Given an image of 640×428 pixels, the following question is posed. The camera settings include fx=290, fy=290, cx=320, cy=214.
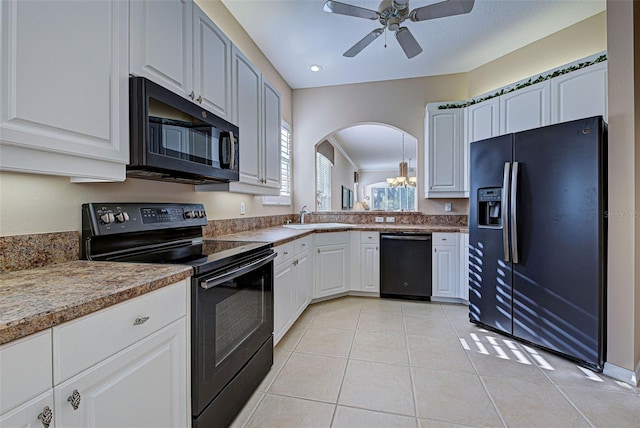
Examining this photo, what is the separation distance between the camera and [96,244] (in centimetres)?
133

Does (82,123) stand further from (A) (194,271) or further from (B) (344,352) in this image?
(B) (344,352)

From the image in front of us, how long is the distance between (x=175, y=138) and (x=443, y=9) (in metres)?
2.05

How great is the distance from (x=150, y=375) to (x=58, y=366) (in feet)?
1.12

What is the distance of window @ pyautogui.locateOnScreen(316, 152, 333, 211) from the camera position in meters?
5.44

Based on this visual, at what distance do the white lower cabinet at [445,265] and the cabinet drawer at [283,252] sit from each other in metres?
1.75

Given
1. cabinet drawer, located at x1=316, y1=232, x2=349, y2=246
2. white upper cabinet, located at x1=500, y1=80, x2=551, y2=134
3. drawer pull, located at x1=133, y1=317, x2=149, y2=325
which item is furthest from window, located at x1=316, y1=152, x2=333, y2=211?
drawer pull, located at x1=133, y1=317, x2=149, y2=325

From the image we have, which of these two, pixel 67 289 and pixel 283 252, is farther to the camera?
pixel 283 252

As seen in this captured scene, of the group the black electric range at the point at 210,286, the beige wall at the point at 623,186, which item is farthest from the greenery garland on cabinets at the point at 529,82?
the black electric range at the point at 210,286

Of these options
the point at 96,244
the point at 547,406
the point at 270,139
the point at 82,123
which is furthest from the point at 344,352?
the point at 82,123

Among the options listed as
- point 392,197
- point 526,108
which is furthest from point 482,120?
point 392,197

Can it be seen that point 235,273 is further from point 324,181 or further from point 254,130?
point 324,181

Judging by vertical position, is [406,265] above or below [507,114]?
below

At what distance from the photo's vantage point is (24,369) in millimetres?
626

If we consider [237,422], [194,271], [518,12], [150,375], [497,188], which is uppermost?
[518,12]
